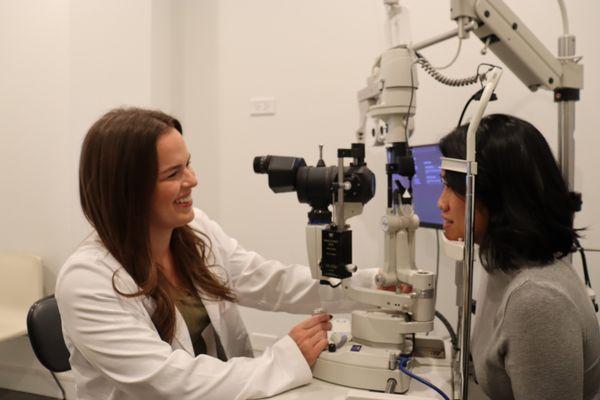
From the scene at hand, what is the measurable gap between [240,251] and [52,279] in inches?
61.8

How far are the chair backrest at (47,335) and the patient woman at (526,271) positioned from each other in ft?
3.89

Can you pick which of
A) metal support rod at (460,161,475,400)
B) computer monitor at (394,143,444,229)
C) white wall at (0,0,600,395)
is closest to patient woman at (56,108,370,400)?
metal support rod at (460,161,475,400)

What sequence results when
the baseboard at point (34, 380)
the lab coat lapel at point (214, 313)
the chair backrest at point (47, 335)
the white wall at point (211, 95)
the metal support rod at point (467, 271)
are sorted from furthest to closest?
1. the baseboard at point (34, 380)
2. the white wall at point (211, 95)
3. the chair backrest at point (47, 335)
4. the lab coat lapel at point (214, 313)
5. the metal support rod at point (467, 271)

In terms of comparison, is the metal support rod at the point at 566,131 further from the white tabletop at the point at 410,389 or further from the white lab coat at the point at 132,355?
the white lab coat at the point at 132,355

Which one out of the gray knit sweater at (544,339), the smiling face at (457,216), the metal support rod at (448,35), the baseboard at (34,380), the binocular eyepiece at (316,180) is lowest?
the baseboard at (34,380)

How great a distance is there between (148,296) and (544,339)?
80 centimetres

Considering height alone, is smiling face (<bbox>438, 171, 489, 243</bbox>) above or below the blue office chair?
above

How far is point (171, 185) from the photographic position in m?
1.14

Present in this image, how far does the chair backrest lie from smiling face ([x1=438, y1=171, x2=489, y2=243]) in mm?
1140

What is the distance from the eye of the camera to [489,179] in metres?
0.93

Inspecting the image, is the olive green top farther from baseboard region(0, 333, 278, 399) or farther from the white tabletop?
baseboard region(0, 333, 278, 399)

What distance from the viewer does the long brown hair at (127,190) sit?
1078mm

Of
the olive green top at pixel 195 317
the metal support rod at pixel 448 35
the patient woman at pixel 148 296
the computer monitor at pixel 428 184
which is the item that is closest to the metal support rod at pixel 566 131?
the metal support rod at pixel 448 35

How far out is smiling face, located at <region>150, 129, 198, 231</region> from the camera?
1.13 meters
